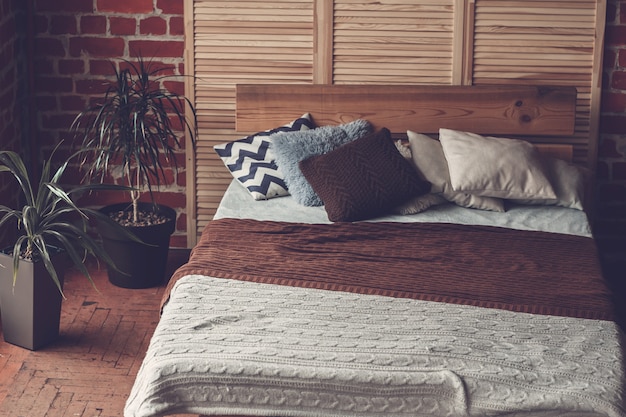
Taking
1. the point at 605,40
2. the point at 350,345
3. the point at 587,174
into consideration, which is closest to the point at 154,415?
the point at 350,345

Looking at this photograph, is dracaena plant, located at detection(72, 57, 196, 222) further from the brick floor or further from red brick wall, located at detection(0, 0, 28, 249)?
the brick floor

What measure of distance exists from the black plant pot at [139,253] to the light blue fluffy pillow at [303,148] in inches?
25.0

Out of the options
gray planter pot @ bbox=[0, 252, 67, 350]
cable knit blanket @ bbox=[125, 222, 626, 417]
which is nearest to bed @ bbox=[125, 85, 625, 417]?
cable knit blanket @ bbox=[125, 222, 626, 417]

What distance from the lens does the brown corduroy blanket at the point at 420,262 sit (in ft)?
10.4

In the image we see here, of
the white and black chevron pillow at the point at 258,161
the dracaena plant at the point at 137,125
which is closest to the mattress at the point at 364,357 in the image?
the white and black chevron pillow at the point at 258,161

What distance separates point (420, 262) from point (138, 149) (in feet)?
4.76

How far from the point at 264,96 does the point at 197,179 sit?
0.59 metres

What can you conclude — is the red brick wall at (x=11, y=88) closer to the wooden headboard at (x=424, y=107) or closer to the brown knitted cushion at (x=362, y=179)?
the wooden headboard at (x=424, y=107)

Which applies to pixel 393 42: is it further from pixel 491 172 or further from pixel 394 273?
pixel 394 273

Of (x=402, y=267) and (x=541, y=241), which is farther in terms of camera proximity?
(x=541, y=241)

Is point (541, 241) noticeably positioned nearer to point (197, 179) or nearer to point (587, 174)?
point (587, 174)

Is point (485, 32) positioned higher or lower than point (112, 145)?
higher

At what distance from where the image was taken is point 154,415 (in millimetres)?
2621

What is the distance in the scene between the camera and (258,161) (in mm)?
4312
